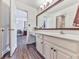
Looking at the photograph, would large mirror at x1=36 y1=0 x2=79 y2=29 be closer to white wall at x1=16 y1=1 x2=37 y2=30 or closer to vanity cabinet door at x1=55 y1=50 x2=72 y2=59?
vanity cabinet door at x1=55 y1=50 x2=72 y2=59

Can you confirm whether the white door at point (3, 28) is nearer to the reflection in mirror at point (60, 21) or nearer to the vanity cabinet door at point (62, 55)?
the reflection in mirror at point (60, 21)

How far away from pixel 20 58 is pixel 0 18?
132cm

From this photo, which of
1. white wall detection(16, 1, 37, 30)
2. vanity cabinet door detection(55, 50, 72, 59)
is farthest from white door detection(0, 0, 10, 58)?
white wall detection(16, 1, 37, 30)

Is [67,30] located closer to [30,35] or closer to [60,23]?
[60,23]

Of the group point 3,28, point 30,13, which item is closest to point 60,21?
point 3,28

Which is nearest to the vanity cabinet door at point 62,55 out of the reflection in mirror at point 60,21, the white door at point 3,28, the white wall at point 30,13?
the reflection in mirror at point 60,21

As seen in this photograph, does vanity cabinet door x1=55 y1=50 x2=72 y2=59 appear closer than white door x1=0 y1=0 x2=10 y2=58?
Yes

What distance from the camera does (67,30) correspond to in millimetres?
2605

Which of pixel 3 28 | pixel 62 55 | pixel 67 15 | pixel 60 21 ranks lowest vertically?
pixel 62 55

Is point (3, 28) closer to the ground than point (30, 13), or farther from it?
closer to the ground

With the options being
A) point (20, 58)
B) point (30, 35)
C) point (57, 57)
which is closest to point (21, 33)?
point (30, 35)

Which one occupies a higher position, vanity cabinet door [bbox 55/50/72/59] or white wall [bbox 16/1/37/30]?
white wall [bbox 16/1/37/30]

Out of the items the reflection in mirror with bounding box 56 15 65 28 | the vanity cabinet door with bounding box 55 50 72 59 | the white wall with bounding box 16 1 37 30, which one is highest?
the white wall with bounding box 16 1 37 30

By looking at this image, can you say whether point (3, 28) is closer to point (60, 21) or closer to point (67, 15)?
point (60, 21)
